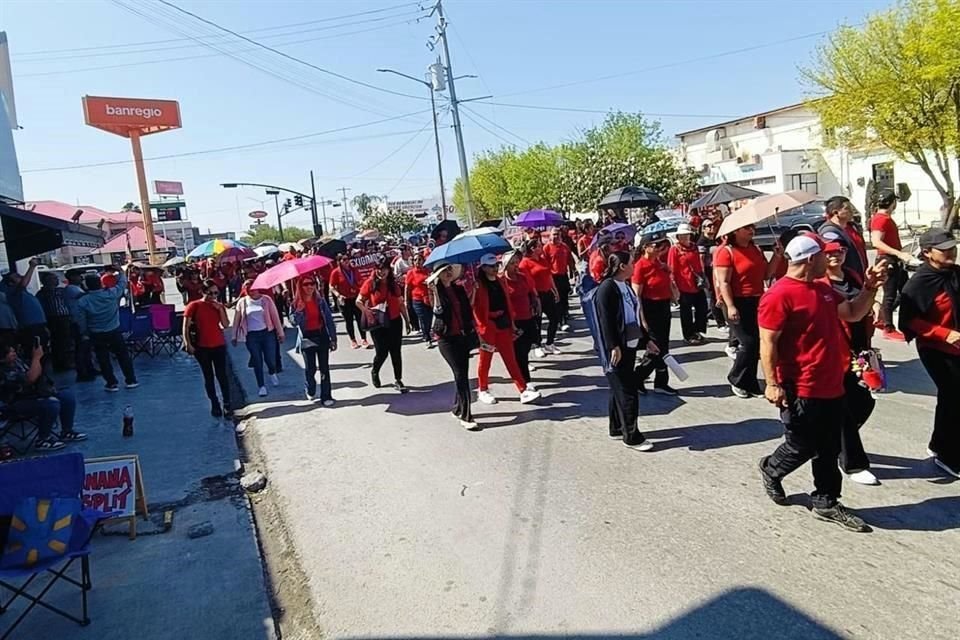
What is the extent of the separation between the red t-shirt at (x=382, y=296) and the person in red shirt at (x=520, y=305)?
1.66m

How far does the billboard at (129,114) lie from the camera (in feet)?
180

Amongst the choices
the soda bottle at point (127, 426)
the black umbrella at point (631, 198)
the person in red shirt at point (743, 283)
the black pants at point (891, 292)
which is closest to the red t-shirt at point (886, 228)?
the black pants at point (891, 292)

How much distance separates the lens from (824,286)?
159 inches

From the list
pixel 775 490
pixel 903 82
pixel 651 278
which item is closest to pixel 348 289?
pixel 651 278

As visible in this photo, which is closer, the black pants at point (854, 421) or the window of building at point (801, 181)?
the black pants at point (854, 421)

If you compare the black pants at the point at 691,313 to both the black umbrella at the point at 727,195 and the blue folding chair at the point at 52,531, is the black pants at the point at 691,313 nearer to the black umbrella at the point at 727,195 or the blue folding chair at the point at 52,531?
the black umbrella at the point at 727,195

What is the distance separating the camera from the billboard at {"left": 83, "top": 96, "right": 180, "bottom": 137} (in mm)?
54719

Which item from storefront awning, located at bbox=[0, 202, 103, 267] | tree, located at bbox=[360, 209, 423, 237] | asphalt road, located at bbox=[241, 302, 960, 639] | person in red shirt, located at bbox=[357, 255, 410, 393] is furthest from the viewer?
tree, located at bbox=[360, 209, 423, 237]

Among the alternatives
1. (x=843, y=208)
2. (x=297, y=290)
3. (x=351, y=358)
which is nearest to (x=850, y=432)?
(x=843, y=208)

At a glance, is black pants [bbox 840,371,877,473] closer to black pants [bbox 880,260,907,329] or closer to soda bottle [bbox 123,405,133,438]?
black pants [bbox 880,260,907,329]

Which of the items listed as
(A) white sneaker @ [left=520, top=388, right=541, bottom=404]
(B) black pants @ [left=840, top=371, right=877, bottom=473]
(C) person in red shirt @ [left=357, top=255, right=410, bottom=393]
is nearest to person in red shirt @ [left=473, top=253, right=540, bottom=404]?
(A) white sneaker @ [left=520, top=388, right=541, bottom=404]

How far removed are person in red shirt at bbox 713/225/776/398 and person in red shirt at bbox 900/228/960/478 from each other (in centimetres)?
197

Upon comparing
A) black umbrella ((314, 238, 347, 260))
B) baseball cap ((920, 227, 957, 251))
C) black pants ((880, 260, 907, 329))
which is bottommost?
black pants ((880, 260, 907, 329))

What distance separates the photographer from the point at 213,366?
8.27 meters
